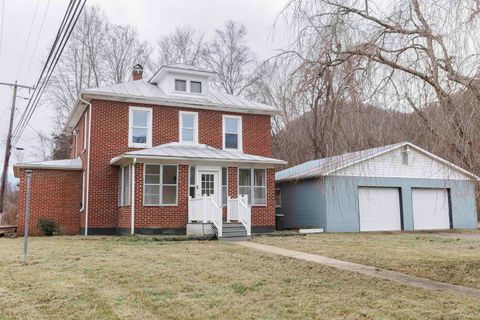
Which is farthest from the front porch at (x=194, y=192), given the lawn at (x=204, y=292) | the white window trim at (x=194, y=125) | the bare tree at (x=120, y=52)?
the bare tree at (x=120, y=52)

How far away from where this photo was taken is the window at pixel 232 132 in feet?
66.0

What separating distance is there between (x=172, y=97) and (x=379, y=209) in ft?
36.0

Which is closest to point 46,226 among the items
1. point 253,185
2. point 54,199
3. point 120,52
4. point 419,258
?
point 54,199

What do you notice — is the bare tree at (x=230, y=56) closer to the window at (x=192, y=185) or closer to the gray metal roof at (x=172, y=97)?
the gray metal roof at (x=172, y=97)

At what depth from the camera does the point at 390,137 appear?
740cm

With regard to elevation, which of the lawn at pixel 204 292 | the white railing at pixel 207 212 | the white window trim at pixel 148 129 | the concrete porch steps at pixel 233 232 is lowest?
the lawn at pixel 204 292

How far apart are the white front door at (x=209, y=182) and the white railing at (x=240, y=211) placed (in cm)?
76

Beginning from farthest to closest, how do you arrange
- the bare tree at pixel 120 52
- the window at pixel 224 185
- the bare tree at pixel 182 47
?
1. the bare tree at pixel 182 47
2. the bare tree at pixel 120 52
3. the window at pixel 224 185

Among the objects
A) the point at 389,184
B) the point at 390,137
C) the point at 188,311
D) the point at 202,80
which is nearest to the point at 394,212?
the point at 389,184

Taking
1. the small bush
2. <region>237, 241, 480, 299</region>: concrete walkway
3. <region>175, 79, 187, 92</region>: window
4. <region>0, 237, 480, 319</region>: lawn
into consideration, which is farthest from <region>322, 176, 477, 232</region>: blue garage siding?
the small bush

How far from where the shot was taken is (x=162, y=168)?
677 inches

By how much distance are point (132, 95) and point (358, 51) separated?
12.9 metres

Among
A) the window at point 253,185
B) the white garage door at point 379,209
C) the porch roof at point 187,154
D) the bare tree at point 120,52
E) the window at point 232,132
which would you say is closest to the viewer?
the porch roof at point 187,154

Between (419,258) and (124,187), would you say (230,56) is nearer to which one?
(124,187)
